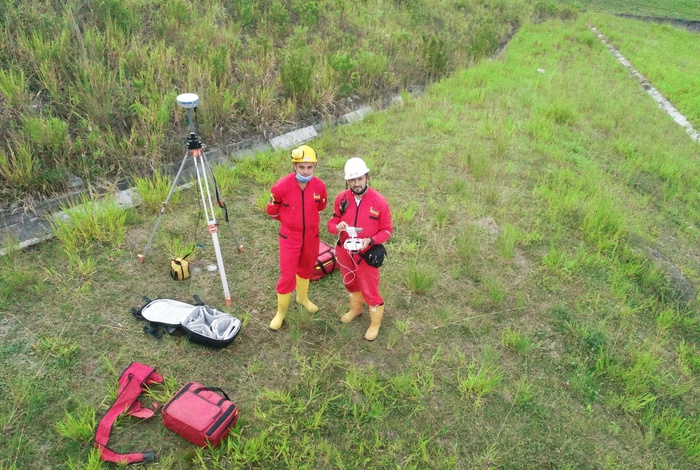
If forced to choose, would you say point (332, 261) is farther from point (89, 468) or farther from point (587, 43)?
point (587, 43)

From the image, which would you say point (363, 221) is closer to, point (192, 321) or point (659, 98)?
point (192, 321)

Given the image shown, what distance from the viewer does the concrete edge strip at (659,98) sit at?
11.7 metres

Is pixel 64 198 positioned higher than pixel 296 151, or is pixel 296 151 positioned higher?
pixel 296 151

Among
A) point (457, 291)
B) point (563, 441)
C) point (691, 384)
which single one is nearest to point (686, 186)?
point (691, 384)

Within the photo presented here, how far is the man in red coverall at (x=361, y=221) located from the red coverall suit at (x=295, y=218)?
20 cm

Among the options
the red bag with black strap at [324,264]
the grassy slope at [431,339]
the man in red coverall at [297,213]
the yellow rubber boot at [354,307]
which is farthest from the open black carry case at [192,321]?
the red bag with black strap at [324,264]

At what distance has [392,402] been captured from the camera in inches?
156

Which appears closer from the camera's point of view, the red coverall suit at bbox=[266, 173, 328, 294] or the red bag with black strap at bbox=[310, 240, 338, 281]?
the red coverall suit at bbox=[266, 173, 328, 294]

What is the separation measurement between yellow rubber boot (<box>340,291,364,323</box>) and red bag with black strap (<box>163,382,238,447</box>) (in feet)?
5.08

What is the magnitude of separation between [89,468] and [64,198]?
3856 mm

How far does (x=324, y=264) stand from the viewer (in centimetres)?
535

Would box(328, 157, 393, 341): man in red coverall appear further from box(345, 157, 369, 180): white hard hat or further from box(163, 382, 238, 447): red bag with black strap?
box(163, 382, 238, 447): red bag with black strap

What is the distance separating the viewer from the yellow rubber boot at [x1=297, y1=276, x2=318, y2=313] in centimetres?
468

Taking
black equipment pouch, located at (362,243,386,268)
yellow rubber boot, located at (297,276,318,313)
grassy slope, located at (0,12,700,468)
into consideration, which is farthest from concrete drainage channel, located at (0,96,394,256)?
black equipment pouch, located at (362,243,386,268)
